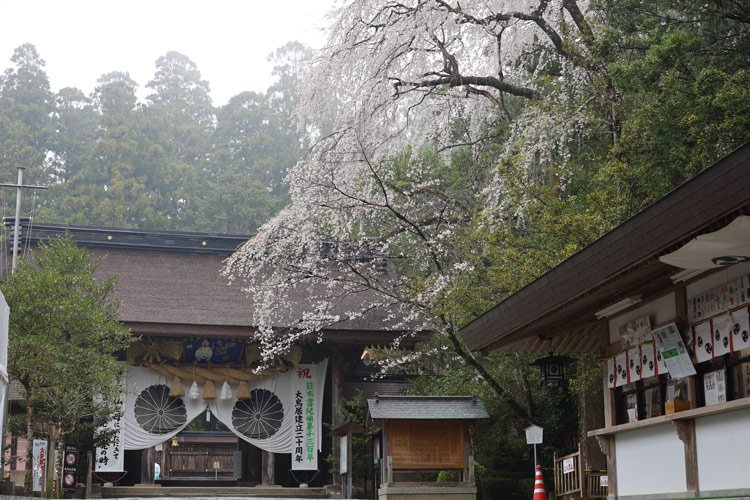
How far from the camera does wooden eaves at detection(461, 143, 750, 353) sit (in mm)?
5632

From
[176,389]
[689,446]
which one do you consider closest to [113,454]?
[176,389]

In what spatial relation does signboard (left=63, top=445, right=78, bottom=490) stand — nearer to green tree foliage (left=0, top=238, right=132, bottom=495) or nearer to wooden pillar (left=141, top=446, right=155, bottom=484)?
green tree foliage (left=0, top=238, right=132, bottom=495)

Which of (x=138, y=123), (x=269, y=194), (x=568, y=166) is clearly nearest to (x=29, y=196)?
(x=138, y=123)

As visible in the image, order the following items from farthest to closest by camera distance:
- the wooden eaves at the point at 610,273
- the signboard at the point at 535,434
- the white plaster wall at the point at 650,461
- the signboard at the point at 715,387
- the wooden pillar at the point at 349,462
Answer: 1. the wooden pillar at the point at 349,462
2. the signboard at the point at 535,434
3. the white plaster wall at the point at 650,461
4. the signboard at the point at 715,387
5. the wooden eaves at the point at 610,273

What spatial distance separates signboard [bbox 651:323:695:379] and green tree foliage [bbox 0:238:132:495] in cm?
813

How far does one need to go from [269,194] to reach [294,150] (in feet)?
15.2

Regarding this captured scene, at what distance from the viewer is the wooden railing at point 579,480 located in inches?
438

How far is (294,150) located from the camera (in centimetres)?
4438

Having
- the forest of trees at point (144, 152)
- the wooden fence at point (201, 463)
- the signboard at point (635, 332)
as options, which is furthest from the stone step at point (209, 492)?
the forest of trees at point (144, 152)

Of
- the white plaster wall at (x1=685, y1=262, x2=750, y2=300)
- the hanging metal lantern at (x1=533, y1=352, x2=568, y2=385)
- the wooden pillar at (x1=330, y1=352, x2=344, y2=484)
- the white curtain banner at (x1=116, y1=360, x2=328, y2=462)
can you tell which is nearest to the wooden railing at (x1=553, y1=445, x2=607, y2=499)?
the hanging metal lantern at (x1=533, y1=352, x2=568, y2=385)

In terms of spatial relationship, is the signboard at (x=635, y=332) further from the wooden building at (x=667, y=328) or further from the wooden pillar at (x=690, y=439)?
the wooden pillar at (x=690, y=439)

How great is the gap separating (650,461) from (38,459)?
8.27m

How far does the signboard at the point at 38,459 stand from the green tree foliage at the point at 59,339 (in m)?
0.09

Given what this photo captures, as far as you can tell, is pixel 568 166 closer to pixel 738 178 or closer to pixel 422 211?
pixel 422 211
